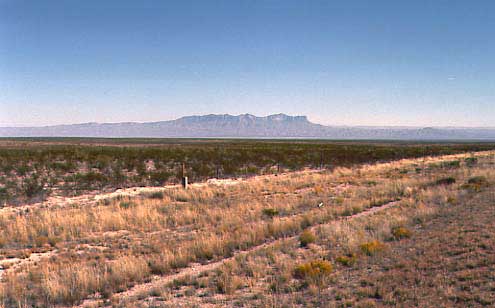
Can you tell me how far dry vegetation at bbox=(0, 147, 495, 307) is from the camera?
6.26m

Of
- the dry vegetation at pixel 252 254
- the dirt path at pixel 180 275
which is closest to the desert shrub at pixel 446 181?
the dry vegetation at pixel 252 254

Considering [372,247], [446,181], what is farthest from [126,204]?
[446,181]

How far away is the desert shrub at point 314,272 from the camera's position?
6781 mm

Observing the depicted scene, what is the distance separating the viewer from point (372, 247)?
846 centimetres

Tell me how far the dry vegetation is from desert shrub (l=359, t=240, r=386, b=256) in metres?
0.03

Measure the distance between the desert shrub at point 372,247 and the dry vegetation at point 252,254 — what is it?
0.03 meters

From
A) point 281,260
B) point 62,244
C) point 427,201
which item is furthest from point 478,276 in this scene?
point 62,244

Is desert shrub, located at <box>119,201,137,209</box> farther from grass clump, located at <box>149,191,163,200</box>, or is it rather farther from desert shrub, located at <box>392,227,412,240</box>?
desert shrub, located at <box>392,227,412,240</box>

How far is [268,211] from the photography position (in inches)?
549

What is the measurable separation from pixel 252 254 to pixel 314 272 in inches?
82.4

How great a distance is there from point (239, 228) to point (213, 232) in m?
0.84

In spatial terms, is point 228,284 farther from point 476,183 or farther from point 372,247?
point 476,183

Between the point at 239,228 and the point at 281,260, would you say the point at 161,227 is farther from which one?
the point at 281,260

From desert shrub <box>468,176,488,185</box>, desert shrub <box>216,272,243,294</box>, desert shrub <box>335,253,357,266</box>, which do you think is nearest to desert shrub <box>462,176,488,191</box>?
desert shrub <box>468,176,488,185</box>
